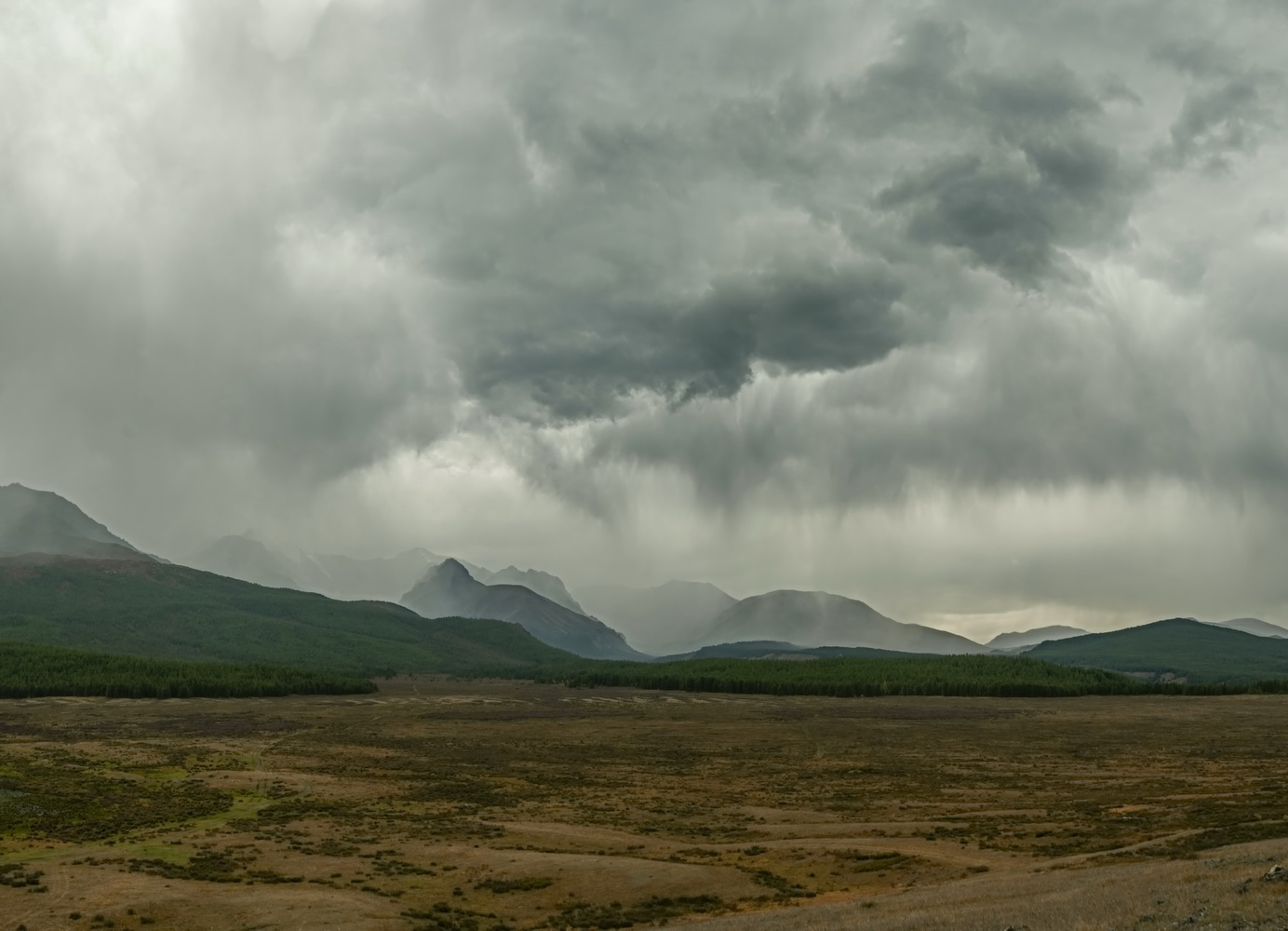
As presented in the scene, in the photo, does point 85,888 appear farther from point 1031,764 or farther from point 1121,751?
point 1121,751

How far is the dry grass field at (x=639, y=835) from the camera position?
4988 cm

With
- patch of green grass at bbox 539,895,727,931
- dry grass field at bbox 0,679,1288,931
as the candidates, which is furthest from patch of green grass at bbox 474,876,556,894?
patch of green grass at bbox 539,895,727,931

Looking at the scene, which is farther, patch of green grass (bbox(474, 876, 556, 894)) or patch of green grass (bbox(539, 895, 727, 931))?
patch of green grass (bbox(474, 876, 556, 894))

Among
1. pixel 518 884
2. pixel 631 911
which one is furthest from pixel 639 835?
pixel 631 911

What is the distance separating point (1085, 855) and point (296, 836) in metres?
57.4

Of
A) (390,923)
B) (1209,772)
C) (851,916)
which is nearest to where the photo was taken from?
(851,916)

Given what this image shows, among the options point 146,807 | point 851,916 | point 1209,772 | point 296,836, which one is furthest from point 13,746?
point 1209,772

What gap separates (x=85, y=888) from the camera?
57688 millimetres

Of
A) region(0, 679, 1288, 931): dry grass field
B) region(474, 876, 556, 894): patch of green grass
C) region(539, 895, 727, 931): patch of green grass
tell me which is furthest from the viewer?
region(474, 876, 556, 894): patch of green grass

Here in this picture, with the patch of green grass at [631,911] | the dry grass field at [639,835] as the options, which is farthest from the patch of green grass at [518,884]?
the patch of green grass at [631,911]

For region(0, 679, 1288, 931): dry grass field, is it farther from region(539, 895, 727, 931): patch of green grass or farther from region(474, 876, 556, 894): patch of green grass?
region(474, 876, 556, 894): patch of green grass

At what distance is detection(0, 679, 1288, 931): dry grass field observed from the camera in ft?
164

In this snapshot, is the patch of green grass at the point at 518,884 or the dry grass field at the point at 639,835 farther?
the patch of green grass at the point at 518,884

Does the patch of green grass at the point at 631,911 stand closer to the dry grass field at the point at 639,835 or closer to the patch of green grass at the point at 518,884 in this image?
the dry grass field at the point at 639,835
